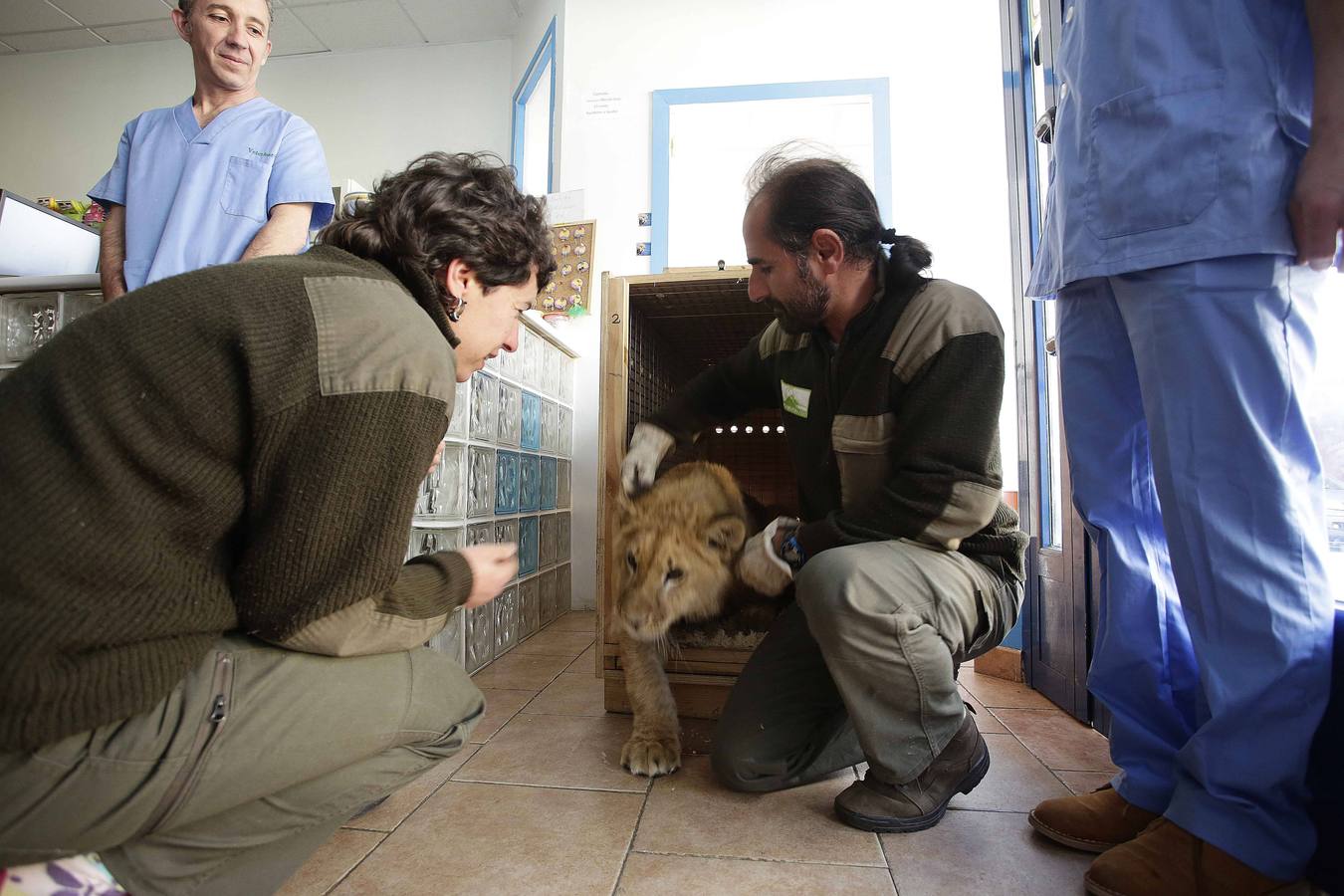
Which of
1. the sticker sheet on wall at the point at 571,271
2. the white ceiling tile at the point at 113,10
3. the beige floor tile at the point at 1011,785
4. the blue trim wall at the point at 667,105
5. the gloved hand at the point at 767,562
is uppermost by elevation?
the white ceiling tile at the point at 113,10

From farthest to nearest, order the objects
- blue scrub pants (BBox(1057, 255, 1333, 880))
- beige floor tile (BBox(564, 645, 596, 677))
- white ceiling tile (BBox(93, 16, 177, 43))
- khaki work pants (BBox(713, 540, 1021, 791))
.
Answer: white ceiling tile (BBox(93, 16, 177, 43)) → beige floor tile (BBox(564, 645, 596, 677)) → khaki work pants (BBox(713, 540, 1021, 791)) → blue scrub pants (BBox(1057, 255, 1333, 880))

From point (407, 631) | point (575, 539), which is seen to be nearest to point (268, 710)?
point (407, 631)

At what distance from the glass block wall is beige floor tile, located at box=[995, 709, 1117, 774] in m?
1.80

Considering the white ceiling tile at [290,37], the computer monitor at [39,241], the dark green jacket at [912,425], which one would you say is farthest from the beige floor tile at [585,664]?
the white ceiling tile at [290,37]

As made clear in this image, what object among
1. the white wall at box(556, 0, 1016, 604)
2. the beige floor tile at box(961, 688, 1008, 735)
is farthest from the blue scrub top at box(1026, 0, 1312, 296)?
the white wall at box(556, 0, 1016, 604)

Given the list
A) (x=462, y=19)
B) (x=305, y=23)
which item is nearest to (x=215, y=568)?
(x=462, y=19)

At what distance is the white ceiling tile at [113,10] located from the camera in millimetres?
5094

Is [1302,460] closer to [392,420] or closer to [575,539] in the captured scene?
[392,420]

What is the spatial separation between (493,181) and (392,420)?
23.4 inches

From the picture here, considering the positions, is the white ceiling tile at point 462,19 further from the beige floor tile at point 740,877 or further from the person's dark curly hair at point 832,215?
the beige floor tile at point 740,877

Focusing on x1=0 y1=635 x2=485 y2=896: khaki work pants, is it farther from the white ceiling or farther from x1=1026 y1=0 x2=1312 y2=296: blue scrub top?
the white ceiling

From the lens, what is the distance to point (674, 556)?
1.85 meters

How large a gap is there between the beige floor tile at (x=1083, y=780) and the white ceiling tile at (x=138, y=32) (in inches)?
276

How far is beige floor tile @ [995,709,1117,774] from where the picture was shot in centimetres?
184
